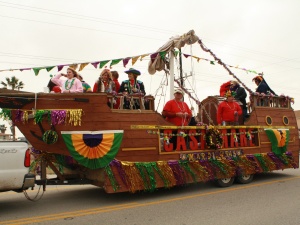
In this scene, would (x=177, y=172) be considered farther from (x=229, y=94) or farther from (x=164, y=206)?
(x=229, y=94)

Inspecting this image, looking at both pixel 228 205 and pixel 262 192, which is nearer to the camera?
pixel 228 205

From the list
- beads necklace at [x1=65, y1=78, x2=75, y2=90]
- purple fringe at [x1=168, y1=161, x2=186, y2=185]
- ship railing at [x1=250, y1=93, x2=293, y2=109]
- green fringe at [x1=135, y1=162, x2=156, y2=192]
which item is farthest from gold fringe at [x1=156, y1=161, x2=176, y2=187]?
ship railing at [x1=250, y1=93, x2=293, y2=109]

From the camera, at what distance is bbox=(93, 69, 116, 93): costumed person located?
6879 millimetres

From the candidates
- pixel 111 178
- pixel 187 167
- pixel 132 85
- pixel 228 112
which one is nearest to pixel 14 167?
pixel 111 178

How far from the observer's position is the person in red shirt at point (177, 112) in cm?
737

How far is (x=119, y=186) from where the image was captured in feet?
19.8

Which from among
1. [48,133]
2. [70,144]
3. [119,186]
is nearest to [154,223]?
[119,186]

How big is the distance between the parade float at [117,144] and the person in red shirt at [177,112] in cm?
26

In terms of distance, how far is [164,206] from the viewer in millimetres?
5887

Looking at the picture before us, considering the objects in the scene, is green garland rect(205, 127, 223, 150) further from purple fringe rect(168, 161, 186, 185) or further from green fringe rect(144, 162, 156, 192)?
green fringe rect(144, 162, 156, 192)

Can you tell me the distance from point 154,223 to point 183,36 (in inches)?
218

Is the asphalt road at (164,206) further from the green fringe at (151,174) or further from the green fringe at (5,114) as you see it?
the green fringe at (5,114)

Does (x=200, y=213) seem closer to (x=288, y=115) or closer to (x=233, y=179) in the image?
(x=233, y=179)

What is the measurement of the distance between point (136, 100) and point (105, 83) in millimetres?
878
